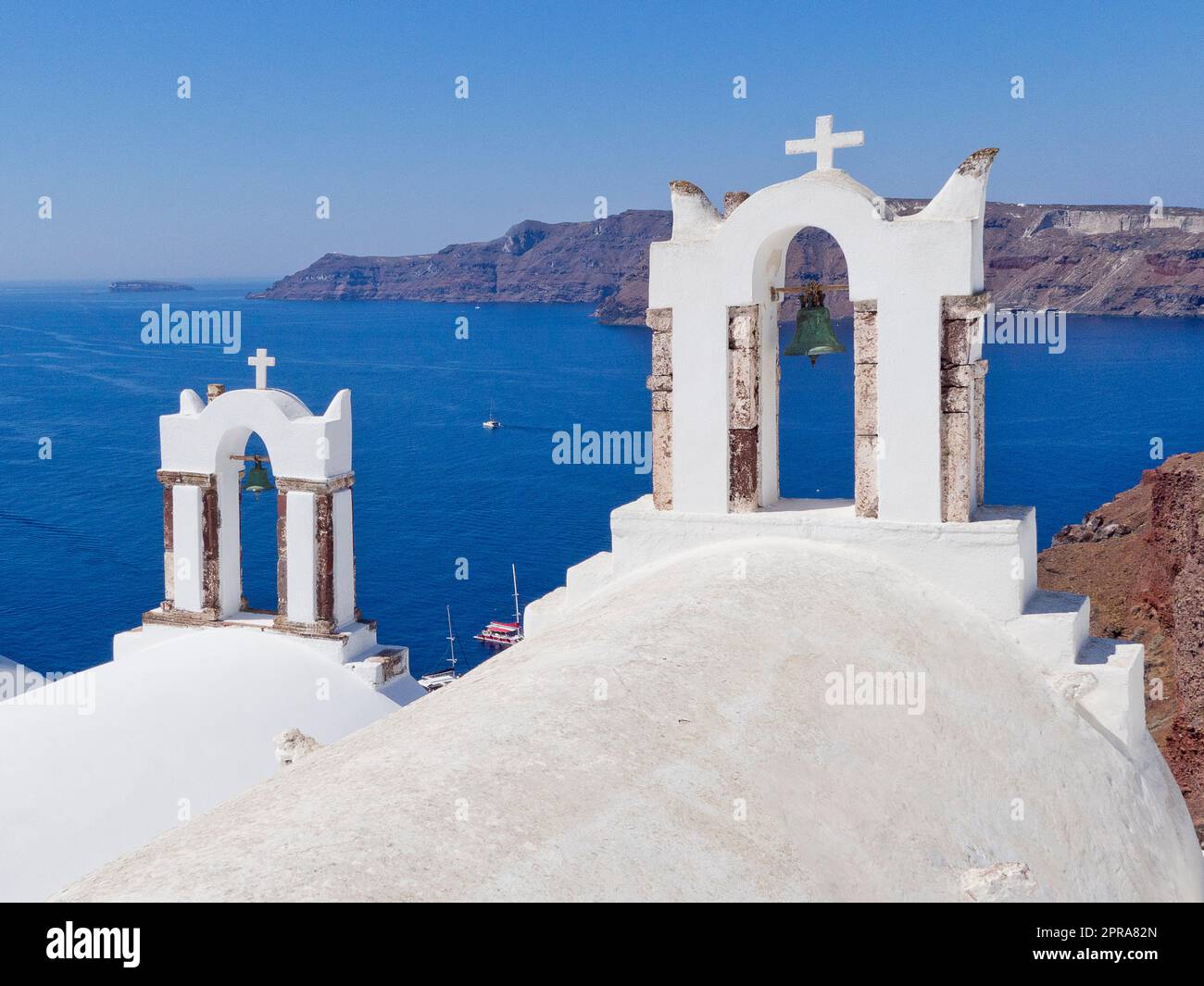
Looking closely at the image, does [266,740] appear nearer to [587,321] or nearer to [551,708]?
[551,708]

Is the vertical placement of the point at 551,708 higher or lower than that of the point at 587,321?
lower

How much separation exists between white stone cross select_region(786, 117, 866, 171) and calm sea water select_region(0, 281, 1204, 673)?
123 feet

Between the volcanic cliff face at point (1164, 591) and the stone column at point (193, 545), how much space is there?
1598 centimetres

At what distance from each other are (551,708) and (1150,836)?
373 centimetres

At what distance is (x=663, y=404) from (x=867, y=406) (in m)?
1.40

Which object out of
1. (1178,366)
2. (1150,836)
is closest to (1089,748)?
(1150,836)

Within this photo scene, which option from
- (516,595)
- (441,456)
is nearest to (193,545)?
(516,595)

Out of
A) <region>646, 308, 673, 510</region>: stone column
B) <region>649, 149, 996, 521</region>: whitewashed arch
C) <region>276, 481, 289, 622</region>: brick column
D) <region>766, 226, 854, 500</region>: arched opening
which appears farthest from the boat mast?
<region>649, 149, 996, 521</region>: whitewashed arch

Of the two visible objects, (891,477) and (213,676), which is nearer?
(891,477)

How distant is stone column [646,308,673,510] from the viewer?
832cm

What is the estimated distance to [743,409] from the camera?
8.20 metres

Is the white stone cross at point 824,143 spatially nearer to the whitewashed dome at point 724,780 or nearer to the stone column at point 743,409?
the stone column at point 743,409

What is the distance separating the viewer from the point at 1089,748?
21.9 feet

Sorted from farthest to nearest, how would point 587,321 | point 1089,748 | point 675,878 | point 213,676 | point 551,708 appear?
1. point 587,321
2. point 213,676
3. point 1089,748
4. point 551,708
5. point 675,878
